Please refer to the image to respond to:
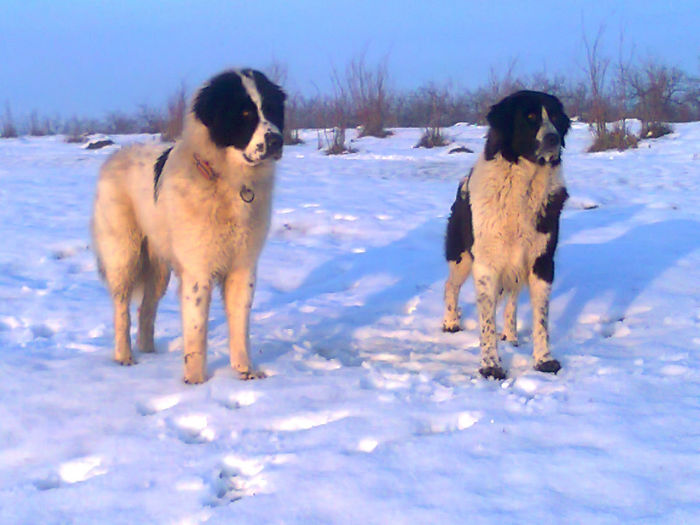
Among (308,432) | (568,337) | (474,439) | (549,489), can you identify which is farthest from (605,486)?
(568,337)

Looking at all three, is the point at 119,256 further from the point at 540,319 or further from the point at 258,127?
the point at 540,319

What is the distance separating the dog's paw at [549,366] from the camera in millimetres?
3475

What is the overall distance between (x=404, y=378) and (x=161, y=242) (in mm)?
1548

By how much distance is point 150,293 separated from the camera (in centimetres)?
410

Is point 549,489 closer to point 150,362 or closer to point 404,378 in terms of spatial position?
point 404,378

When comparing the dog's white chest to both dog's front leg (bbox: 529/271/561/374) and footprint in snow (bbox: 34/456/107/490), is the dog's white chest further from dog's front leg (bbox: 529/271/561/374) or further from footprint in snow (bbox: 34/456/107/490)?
footprint in snow (bbox: 34/456/107/490)

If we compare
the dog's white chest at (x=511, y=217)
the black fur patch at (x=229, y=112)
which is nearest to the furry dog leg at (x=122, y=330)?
the black fur patch at (x=229, y=112)

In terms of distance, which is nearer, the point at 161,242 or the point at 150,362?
the point at 161,242

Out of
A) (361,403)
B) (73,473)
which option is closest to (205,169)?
(361,403)

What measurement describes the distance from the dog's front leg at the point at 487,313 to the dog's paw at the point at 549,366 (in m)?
0.22

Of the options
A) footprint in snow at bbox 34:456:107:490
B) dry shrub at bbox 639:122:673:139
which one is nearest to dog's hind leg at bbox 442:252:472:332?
footprint in snow at bbox 34:456:107:490

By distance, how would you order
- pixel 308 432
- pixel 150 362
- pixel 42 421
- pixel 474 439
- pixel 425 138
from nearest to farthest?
1. pixel 474 439
2. pixel 308 432
3. pixel 42 421
4. pixel 150 362
5. pixel 425 138

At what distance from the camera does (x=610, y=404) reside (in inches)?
111

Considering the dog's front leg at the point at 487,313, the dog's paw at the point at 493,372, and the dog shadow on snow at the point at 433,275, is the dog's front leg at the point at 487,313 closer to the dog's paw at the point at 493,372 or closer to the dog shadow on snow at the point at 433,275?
the dog's paw at the point at 493,372
